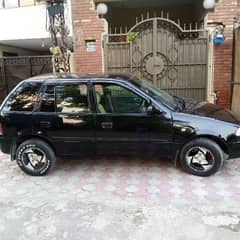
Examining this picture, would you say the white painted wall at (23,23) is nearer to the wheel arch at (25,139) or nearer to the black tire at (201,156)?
the wheel arch at (25,139)

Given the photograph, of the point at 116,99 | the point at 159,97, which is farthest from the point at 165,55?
the point at 116,99

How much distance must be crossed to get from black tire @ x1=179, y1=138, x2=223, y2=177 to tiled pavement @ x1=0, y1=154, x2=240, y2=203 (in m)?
0.12

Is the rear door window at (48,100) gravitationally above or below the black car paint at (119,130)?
above

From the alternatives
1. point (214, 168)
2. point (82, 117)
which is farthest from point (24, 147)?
point (214, 168)

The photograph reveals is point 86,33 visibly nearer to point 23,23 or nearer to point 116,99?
point 116,99

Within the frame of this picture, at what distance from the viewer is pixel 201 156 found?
14.5 feet

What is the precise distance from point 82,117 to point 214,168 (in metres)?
2.12

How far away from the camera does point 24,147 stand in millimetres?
4664

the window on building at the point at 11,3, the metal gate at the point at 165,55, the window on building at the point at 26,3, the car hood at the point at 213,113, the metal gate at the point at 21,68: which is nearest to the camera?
the car hood at the point at 213,113

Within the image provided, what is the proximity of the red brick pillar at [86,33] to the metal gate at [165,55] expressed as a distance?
0.24 meters

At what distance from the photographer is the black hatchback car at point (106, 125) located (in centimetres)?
432

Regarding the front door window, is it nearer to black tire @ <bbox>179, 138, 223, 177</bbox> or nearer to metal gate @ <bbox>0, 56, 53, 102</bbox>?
black tire @ <bbox>179, 138, 223, 177</bbox>

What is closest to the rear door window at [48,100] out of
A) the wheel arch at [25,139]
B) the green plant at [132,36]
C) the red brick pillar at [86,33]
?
the wheel arch at [25,139]

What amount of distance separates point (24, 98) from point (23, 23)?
732 cm
